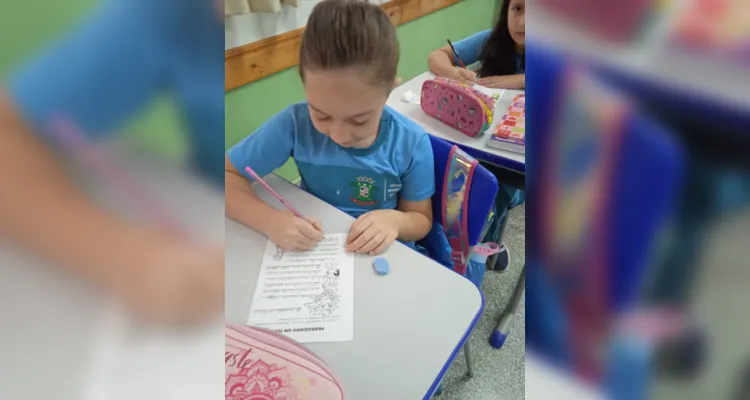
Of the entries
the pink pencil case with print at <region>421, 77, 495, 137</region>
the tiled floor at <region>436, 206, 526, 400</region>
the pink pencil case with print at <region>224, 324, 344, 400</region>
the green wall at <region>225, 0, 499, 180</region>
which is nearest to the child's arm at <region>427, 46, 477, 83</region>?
the green wall at <region>225, 0, 499, 180</region>

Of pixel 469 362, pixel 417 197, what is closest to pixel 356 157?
pixel 417 197

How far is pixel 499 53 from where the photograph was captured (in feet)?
5.15

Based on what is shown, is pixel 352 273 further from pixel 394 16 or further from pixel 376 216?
pixel 394 16

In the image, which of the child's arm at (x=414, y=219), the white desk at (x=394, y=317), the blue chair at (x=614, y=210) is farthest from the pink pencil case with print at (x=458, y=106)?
the blue chair at (x=614, y=210)

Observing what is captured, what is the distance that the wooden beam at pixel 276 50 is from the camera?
1521 millimetres

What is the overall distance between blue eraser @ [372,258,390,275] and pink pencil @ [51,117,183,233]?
601 millimetres

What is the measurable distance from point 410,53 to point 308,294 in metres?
1.46

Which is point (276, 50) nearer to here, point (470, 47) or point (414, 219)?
point (470, 47)

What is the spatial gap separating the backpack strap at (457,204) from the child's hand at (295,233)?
31 centimetres

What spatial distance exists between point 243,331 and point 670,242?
0.49m

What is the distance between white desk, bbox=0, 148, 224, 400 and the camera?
13cm

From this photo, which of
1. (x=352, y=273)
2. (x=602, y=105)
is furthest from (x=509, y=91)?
(x=602, y=105)

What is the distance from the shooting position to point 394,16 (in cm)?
174

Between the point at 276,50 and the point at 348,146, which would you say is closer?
the point at 348,146
